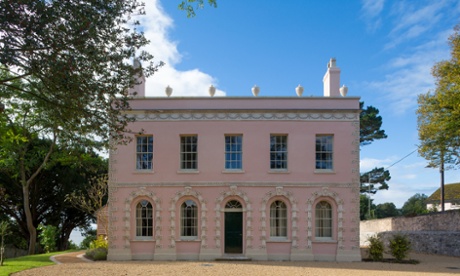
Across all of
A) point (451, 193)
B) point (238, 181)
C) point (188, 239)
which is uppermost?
point (238, 181)

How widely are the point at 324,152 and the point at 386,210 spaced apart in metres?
49.4

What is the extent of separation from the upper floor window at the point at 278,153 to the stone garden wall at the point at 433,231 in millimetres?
5804

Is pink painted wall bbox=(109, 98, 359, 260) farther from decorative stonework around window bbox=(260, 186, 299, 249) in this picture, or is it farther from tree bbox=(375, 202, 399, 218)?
tree bbox=(375, 202, 399, 218)

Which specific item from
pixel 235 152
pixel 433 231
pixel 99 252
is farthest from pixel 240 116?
pixel 433 231

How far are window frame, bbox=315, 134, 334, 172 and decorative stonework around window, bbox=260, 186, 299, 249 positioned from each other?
1938 mm

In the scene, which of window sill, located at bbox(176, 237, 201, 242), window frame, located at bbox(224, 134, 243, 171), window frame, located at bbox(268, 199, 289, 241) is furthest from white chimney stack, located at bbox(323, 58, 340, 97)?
window sill, located at bbox(176, 237, 201, 242)

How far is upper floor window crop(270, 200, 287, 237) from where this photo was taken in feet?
61.5

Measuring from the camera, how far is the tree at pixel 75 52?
29.3ft

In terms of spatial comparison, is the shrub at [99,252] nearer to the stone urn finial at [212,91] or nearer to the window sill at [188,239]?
the window sill at [188,239]

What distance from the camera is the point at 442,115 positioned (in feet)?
72.8

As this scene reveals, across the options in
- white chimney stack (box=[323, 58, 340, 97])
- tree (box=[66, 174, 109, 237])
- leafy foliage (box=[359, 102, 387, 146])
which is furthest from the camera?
leafy foliage (box=[359, 102, 387, 146])

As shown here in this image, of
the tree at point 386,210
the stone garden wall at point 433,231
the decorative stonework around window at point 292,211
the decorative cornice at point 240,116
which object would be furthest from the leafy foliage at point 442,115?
the tree at point 386,210

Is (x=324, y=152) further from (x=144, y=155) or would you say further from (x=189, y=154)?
(x=144, y=155)

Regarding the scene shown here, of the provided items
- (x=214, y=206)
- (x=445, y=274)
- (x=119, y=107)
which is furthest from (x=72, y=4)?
(x=445, y=274)
